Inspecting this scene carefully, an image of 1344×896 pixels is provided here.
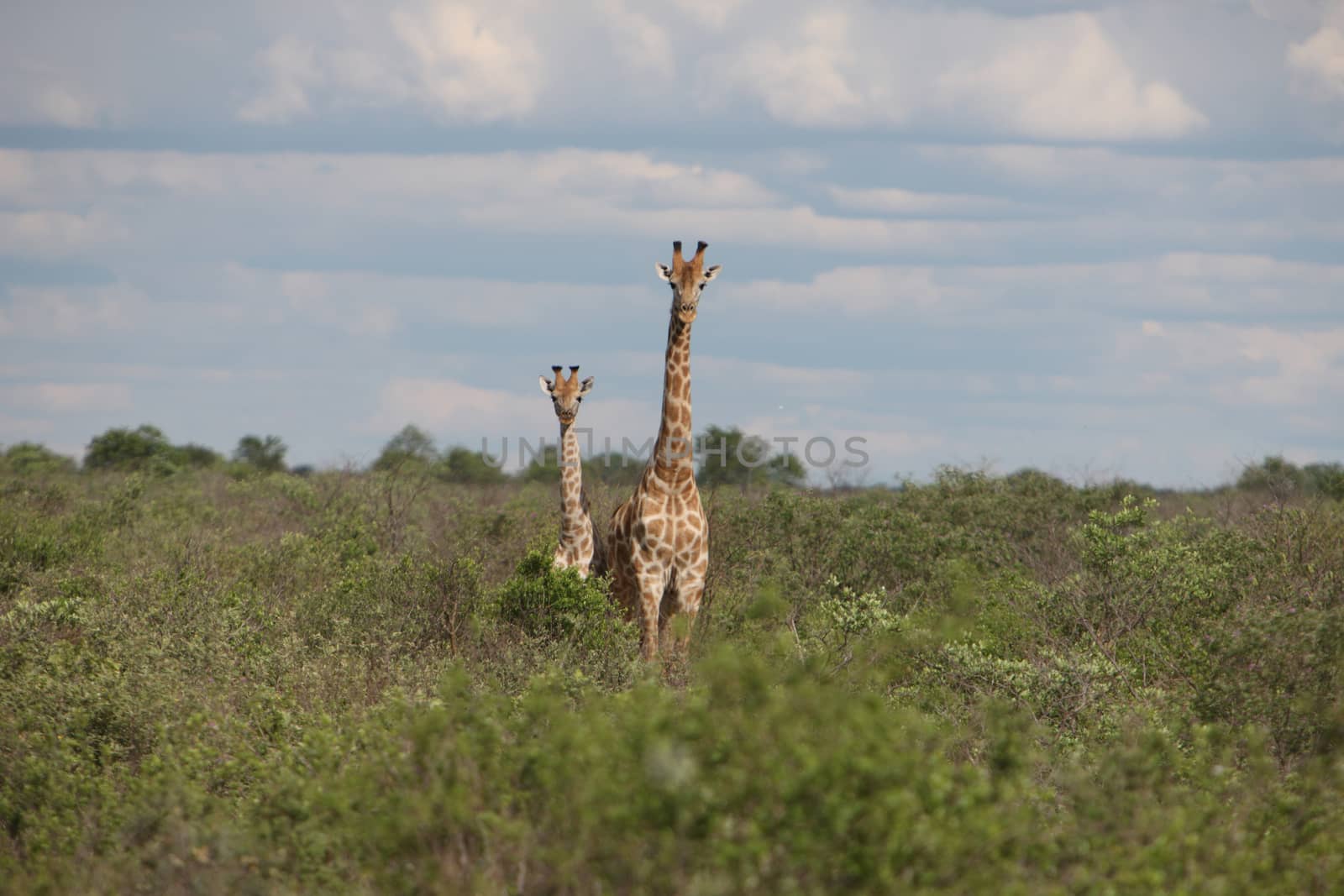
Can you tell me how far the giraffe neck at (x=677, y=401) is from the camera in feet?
38.3

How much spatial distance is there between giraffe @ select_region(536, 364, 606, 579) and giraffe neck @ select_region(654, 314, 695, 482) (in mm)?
730

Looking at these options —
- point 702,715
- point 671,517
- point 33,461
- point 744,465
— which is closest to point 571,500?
point 671,517

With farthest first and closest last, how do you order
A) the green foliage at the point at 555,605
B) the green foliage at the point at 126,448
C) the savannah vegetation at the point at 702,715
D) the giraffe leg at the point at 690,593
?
the green foliage at the point at 126,448 < the giraffe leg at the point at 690,593 < the green foliage at the point at 555,605 < the savannah vegetation at the point at 702,715

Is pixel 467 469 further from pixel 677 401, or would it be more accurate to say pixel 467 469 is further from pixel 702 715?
pixel 702 715

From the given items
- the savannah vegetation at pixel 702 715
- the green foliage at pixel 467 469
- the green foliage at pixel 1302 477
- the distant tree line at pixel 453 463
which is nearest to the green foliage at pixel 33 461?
the distant tree line at pixel 453 463

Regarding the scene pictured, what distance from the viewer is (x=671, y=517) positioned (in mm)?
11289

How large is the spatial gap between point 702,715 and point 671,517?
6.34 meters

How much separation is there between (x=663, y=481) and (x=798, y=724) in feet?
21.7

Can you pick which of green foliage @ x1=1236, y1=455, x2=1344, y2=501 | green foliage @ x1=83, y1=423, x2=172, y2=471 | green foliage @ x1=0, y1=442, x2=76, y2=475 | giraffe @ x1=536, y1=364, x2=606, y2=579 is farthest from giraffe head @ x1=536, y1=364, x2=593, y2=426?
green foliage @ x1=83, y1=423, x2=172, y2=471

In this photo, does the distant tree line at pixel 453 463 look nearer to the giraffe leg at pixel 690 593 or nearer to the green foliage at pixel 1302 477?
the green foliage at pixel 1302 477

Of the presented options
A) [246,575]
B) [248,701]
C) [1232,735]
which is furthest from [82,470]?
[1232,735]

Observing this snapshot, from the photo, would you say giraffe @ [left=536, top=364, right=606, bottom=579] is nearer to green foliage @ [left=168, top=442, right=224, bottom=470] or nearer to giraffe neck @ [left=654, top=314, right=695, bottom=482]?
giraffe neck @ [left=654, top=314, right=695, bottom=482]

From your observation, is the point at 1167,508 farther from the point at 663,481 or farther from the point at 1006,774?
the point at 1006,774

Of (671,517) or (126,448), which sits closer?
(671,517)
